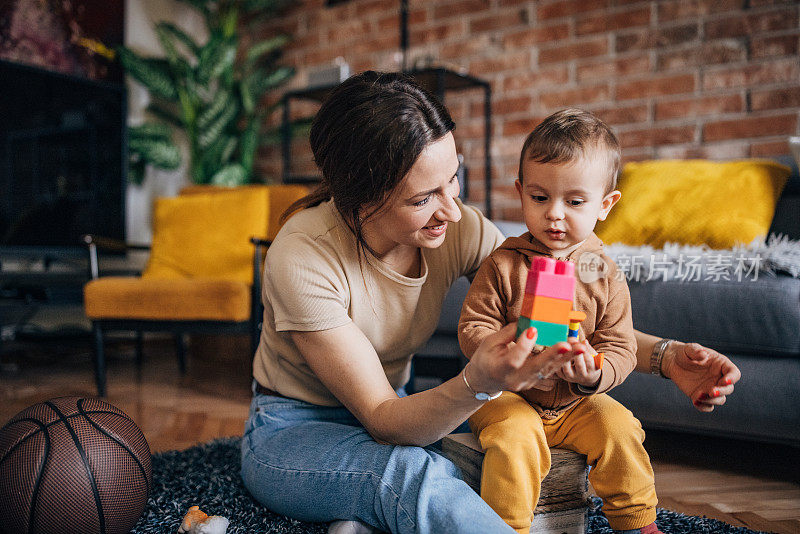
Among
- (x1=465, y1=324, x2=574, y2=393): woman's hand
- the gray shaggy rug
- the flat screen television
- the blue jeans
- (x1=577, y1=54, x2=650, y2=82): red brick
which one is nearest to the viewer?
(x1=465, y1=324, x2=574, y2=393): woman's hand

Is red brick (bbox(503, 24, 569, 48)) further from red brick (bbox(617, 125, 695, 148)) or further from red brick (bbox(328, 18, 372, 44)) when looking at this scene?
red brick (bbox(328, 18, 372, 44))

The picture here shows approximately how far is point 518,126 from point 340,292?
81.0 inches

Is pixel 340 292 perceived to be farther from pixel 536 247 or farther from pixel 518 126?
pixel 518 126

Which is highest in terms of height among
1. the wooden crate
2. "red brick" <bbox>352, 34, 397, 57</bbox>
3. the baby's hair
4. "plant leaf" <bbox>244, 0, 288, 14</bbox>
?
"plant leaf" <bbox>244, 0, 288, 14</bbox>

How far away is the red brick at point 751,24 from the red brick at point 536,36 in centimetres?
58

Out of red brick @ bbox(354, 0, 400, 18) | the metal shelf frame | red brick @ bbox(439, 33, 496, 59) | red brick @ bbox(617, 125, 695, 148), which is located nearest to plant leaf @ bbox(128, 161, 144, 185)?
the metal shelf frame

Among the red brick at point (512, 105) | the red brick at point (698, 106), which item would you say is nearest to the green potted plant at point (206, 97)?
the red brick at point (512, 105)

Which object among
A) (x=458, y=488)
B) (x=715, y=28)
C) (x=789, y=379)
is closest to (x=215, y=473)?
(x=458, y=488)

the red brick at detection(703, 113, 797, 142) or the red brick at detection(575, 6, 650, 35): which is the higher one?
the red brick at detection(575, 6, 650, 35)

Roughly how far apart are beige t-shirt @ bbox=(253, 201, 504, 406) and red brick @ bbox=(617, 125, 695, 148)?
1.64m

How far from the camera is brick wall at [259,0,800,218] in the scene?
90.1 inches

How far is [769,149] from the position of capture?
2309 mm

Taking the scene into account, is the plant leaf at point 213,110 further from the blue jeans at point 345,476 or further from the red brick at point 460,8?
the blue jeans at point 345,476

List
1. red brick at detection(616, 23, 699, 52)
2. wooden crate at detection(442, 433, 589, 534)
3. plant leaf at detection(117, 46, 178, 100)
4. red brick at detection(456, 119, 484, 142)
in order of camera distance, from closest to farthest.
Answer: wooden crate at detection(442, 433, 589, 534), red brick at detection(616, 23, 699, 52), red brick at detection(456, 119, 484, 142), plant leaf at detection(117, 46, 178, 100)
